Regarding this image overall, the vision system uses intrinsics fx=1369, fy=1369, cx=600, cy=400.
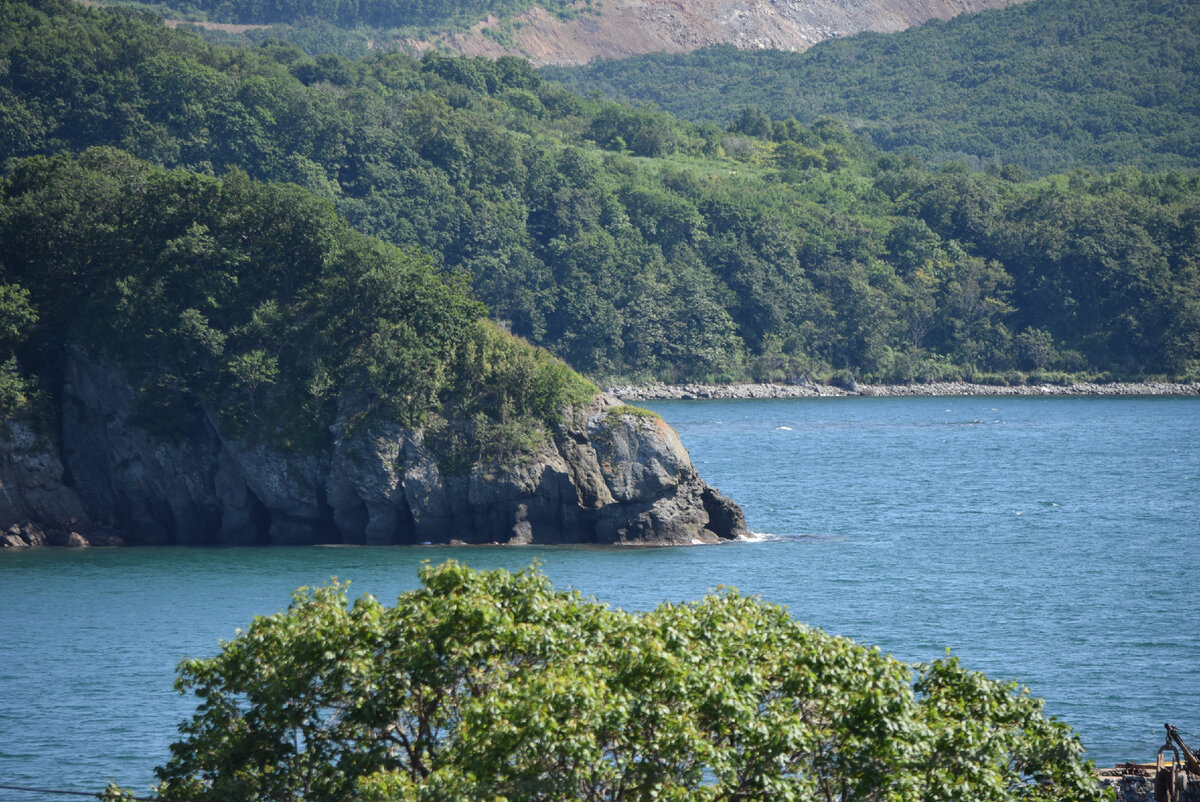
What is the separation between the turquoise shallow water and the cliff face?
201 cm

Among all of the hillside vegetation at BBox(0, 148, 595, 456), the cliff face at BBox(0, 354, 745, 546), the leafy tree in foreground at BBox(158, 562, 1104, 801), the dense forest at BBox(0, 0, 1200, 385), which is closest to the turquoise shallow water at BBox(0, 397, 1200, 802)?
the cliff face at BBox(0, 354, 745, 546)

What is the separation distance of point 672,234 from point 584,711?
138368 millimetres

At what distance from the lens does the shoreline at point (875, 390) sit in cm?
14012

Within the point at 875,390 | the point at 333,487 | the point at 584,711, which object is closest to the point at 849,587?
the point at 333,487

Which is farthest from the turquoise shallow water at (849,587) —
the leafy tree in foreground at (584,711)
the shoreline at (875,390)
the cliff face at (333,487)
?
the shoreline at (875,390)

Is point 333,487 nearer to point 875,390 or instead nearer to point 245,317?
point 245,317

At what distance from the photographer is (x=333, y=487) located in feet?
181

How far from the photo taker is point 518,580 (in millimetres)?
20812

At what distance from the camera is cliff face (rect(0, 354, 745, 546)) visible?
54656mm

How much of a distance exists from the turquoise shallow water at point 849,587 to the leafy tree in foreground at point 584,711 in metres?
10.4

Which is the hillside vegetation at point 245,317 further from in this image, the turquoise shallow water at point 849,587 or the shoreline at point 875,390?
the shoreline at point 875,390

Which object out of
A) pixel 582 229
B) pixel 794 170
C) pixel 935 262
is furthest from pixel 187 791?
pixel 794 170

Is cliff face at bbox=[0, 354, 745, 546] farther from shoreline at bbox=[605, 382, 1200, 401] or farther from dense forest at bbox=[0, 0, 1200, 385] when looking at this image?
shoreline at bbox=[605, 382, 1200, 401]

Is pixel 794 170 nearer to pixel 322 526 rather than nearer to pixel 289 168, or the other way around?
pixel 289 168
